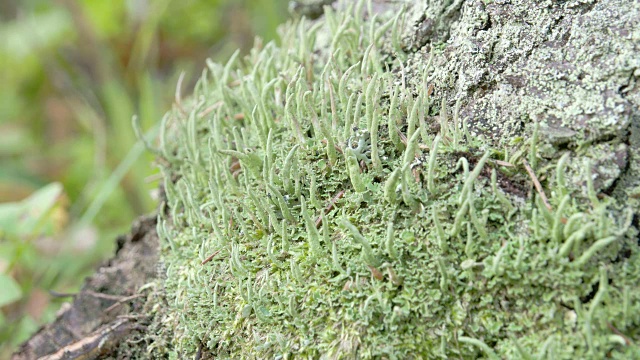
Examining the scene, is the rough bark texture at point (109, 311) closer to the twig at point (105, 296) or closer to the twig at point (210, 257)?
the twig at point (105, 296)

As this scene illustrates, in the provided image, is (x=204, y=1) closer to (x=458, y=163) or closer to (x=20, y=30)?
(x=20, y=30)

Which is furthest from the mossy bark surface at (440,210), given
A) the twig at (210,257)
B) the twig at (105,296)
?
the twig at (105,296)

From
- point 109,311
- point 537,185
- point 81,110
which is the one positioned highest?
point 81,110

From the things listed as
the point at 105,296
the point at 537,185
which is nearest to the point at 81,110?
the point at 105,296

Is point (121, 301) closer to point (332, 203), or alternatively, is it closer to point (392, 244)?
point (332, 203)

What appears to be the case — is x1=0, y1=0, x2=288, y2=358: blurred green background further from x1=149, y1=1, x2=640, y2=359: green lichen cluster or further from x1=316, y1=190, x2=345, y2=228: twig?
x1=316, y1=190, x2=345, y2=228: twig

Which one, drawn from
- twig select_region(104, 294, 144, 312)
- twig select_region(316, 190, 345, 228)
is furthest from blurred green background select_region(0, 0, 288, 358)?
twig select_region(316, 190, 345, 228)
